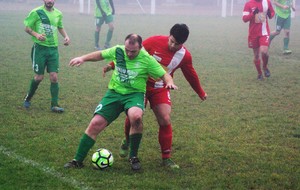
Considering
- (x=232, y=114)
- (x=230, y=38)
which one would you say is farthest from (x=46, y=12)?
(x=230, y=38)

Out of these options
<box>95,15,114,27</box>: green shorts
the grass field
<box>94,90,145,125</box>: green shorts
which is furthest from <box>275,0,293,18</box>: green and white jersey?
<box>94,90,145,125</box>: green shorts

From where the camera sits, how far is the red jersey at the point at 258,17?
11805mm

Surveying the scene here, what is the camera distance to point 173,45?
19.7 feet

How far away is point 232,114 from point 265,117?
558 millimetres

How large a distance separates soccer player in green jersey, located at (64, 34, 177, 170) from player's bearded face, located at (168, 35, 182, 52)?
0.30 metres

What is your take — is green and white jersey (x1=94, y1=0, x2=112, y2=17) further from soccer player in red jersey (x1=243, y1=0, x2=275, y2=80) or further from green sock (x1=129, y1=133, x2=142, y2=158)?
green sock (x1=129, y1=133, x2=142, y2=158)

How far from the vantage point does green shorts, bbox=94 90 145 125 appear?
5863 mm

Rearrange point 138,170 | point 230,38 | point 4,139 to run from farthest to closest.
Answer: point 230,38
point 4,139
point 138,170

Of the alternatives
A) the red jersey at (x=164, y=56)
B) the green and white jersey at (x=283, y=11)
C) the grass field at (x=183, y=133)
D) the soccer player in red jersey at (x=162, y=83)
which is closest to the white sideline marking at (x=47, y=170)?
the grass field at (x=183, y=133)

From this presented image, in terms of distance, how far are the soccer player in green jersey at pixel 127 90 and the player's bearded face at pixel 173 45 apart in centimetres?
30

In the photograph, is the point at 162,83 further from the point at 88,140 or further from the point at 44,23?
the point at 44,23

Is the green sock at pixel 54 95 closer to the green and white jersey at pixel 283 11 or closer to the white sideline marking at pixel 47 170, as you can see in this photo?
the white sideline marking at pixel 47 170

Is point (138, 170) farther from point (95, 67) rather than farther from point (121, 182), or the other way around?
point (95, 67)

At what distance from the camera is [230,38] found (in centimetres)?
2102
